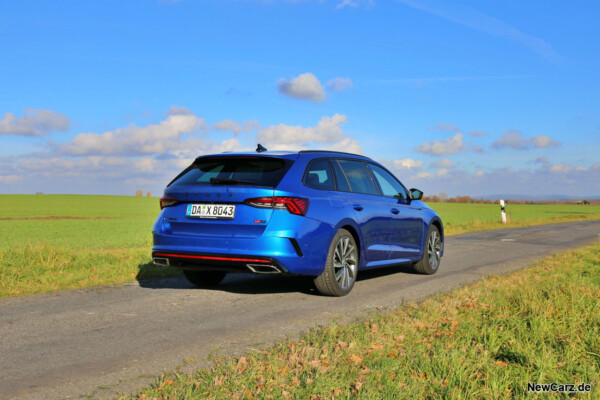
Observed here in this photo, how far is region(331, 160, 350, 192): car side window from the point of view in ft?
24.4

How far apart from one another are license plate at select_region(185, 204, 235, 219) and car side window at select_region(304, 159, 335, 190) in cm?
97

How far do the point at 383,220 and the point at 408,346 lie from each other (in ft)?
12.9

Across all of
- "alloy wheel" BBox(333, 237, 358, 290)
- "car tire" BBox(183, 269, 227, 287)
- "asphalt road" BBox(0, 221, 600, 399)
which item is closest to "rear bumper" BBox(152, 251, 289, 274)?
"asphalt road" BBox(0, 221, 600, 399)

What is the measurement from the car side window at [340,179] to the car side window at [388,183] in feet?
3.53

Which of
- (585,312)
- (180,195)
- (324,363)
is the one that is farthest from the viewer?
(180,195)

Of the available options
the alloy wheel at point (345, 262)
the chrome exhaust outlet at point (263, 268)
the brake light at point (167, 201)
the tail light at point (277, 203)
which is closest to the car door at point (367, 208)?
the alloy wheel at point (345, 262)

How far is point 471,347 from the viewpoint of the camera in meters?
4.34

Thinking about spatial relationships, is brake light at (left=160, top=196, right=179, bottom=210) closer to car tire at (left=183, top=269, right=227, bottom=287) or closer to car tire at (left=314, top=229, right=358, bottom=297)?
car tire at (left=183, top=269, right=227, bottom=287)

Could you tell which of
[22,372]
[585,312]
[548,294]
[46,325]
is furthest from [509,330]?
[46,325]

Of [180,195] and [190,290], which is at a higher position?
[180,195]

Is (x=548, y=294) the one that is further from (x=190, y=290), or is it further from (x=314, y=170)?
(x=190, y=290)

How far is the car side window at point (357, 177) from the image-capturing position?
25.6ft

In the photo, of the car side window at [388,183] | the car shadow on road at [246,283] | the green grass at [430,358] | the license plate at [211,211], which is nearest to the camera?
the green grass at [430,358]

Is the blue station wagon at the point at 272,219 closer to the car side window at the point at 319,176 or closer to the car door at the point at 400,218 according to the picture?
the car side window at the point at 319,176
